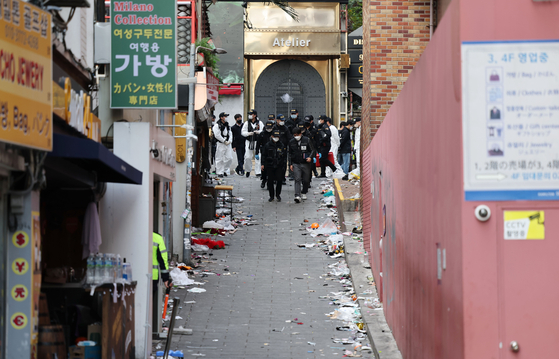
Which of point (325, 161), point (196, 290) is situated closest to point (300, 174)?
point (325, 161)

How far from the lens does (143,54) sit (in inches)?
385

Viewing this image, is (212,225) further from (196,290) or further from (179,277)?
(196,290)

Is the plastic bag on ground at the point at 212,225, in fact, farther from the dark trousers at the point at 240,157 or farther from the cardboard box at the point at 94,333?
the cardboard box at the point at 94,333

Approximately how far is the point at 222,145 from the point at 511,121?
2093 centimetres

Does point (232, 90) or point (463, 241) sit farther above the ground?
point (232, 90)

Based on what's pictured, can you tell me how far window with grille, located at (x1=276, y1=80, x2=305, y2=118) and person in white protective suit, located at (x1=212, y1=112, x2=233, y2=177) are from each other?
6979mm

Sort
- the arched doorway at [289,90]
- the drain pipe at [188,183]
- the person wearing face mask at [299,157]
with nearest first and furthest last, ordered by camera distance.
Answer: the drain pipe at [188,183]
the person wearing face mask at [299,157]
the arched doorway at [289,90]

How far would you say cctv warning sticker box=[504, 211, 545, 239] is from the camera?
4.77m

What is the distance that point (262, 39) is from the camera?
106ft

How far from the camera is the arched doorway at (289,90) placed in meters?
32.9

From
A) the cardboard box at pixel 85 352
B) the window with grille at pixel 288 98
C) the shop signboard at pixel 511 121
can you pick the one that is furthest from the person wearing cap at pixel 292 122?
the shop signboard at pixel 511 121

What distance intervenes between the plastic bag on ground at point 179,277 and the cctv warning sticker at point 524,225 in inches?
375

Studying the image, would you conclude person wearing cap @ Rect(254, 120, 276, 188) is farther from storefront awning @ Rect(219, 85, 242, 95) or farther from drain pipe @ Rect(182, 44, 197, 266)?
storefront awning @ Rect(219, 85, 242, 95)

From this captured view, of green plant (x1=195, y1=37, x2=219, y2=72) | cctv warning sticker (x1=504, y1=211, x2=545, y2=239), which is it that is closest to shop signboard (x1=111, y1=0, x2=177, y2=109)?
cctv warning sticker (x1=504, y1=211, x2=545, y2=239)
